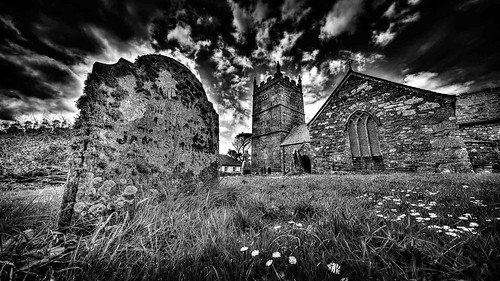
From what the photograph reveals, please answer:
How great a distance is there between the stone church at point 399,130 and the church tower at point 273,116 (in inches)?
305

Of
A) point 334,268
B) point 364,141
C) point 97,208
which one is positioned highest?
point 364,141

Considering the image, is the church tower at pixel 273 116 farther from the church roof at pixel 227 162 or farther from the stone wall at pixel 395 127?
the church roof at pixel 227 162

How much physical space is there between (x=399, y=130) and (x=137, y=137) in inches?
462

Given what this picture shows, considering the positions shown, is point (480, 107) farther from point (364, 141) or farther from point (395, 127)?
point (364, 141)

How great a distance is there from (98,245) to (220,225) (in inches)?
38.4

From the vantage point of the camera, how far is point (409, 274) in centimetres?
112

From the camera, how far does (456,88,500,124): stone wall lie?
13951 mm

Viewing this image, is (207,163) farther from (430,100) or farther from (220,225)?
(430,100)

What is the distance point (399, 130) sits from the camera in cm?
952

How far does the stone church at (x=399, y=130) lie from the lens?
8445 mm

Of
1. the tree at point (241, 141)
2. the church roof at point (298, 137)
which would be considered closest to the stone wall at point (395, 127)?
the church roof at point (298, 137)

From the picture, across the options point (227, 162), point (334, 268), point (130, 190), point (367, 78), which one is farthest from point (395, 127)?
point (227, 162)

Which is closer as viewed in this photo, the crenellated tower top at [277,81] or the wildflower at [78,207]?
the wildflower at [78,207]

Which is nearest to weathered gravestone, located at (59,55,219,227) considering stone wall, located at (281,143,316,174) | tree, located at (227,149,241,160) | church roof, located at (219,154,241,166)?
stone wall, located at (281,143,316,174)
